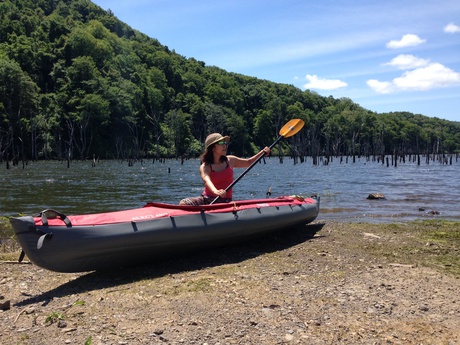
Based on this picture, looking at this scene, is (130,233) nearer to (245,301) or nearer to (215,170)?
(245,301)

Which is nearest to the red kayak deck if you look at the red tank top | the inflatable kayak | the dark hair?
the inflatable kayak

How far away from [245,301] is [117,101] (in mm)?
90059

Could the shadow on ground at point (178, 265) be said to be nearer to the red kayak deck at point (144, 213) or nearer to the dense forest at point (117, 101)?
the red kayak deck at point (144, 213)

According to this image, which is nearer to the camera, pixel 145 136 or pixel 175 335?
pixel 175 335

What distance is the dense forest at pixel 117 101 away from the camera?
75.5 m

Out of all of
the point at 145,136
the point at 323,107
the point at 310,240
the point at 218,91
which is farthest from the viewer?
the point at 323,107

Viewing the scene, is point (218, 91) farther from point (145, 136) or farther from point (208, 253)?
point (208, 253)

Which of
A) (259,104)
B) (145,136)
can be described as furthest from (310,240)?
(259,104)

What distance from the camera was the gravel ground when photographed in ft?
13.0

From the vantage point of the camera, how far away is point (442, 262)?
6441 millimetres

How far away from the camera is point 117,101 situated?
294 feet

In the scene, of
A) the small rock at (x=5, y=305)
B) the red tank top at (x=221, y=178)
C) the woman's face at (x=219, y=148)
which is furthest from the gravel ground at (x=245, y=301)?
the woman's face at (x=219, y=148)

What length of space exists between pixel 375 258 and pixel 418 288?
4.93ft

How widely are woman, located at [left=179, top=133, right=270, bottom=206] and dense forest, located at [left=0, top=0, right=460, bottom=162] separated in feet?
153
